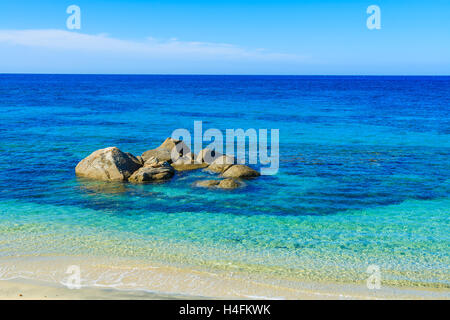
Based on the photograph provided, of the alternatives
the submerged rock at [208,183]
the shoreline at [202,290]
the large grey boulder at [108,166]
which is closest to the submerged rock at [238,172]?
the submerged rock at [208,183]

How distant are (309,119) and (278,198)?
28.9 m

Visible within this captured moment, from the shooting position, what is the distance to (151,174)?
781 inches

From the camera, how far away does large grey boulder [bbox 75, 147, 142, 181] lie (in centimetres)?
1983

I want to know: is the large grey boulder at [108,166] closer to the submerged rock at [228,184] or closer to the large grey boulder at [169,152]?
the large grey boulder at [169,152]

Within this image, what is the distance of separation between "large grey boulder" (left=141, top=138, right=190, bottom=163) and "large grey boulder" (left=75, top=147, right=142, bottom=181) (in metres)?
2.18

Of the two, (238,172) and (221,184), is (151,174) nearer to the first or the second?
(221,184)

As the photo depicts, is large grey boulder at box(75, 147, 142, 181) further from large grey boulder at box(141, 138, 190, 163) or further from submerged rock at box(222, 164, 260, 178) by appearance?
submerged rock at box(222, 164, 260, 178)

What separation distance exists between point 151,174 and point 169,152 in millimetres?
3401

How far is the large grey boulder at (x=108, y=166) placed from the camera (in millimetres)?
19828

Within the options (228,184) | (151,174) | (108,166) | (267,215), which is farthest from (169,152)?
(267,215)

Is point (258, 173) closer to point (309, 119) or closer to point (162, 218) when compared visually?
point (162, 218)

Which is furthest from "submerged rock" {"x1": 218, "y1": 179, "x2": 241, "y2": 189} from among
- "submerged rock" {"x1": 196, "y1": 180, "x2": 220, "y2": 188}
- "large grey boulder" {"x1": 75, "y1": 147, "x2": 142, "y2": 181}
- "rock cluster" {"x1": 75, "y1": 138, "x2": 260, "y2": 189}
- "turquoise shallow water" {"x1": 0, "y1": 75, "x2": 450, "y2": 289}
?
"large grey boulder" {"x1": 75, "y1": 147, "x2": 142, "y2": 181}

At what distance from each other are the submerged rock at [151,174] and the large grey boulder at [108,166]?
1.77 feet
